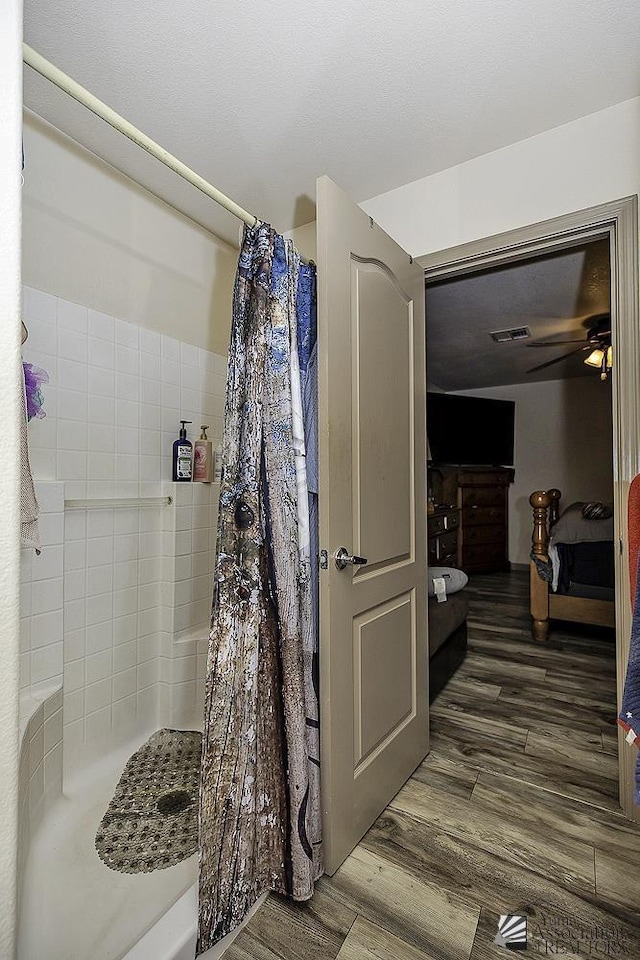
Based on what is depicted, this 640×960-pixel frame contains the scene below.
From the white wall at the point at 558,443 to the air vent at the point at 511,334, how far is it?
2.04m

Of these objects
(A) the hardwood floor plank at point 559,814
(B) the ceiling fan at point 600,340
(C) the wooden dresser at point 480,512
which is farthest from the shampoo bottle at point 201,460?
(C) the wooden dresser at point 480,512

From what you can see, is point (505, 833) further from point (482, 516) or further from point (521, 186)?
point (482, 516)

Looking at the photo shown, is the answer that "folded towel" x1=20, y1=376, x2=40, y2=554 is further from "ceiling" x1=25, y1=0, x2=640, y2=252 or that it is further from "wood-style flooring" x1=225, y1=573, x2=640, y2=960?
"ceiling" x1=25, y1=0, x2=640, y2=252

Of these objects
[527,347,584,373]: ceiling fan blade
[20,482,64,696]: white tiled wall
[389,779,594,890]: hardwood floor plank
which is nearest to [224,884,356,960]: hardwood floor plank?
[389,779,594,890]: hardwood floor plank

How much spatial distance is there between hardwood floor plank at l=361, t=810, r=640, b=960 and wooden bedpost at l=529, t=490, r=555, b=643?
7.58 ft

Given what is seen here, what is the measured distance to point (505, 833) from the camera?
5.26ft

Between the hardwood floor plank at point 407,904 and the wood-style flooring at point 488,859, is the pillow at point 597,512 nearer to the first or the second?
the wood-style flooring at point 488,859

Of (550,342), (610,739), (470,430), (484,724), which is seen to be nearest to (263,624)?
(484,724)

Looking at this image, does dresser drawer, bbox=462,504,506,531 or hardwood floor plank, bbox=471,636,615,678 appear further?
dresser drawer, bbox=462,504,506,531

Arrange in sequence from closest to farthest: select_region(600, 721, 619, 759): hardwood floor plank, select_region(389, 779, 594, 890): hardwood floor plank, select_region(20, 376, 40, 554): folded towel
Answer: select_region(20, 376, 40, 554): folded towel < select_region(389, 779, 594, 890): hardwood floor plank < select_region(600, 721, 619, 759): hardwood floor plank

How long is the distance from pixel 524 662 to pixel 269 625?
97.7 inches

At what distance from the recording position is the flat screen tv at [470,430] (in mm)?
→ 5508

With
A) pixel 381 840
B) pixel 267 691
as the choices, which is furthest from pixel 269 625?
pixel 381 840

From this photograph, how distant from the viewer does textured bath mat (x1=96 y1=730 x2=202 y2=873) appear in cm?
146
